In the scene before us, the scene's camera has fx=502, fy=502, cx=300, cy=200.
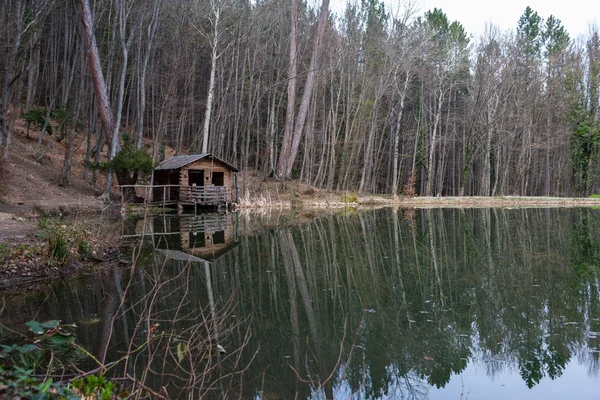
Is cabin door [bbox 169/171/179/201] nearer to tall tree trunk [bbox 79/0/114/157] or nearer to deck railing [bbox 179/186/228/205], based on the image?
deck railing [bbox 179/186/228/205]

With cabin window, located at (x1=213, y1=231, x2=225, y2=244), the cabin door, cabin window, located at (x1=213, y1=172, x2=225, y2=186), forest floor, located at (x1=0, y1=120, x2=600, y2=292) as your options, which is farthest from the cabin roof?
cabin window, located at (x1=213, y1=231, x2=225, y2=244)

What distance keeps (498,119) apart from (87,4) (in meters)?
26.8

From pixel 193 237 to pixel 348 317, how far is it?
8778mm

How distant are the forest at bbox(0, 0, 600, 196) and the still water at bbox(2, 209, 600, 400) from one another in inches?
689

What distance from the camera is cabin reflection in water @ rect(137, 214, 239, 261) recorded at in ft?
38.7

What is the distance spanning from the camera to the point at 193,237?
14.7 metres

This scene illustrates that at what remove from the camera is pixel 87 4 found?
21.9 m

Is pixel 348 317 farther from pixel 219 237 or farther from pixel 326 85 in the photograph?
pixel 326 85

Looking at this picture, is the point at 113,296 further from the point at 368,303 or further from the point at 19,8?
the point at 19,8

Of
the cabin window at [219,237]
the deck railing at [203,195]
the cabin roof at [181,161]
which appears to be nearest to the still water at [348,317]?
the cabin window at [219,237]

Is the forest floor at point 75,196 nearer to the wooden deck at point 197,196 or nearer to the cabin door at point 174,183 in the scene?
the wooden deck at point 197,196

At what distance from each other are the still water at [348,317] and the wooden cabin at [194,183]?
1147 centimetres

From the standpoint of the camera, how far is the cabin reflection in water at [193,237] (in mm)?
11783

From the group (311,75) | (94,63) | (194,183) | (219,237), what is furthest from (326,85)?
(219,237)
